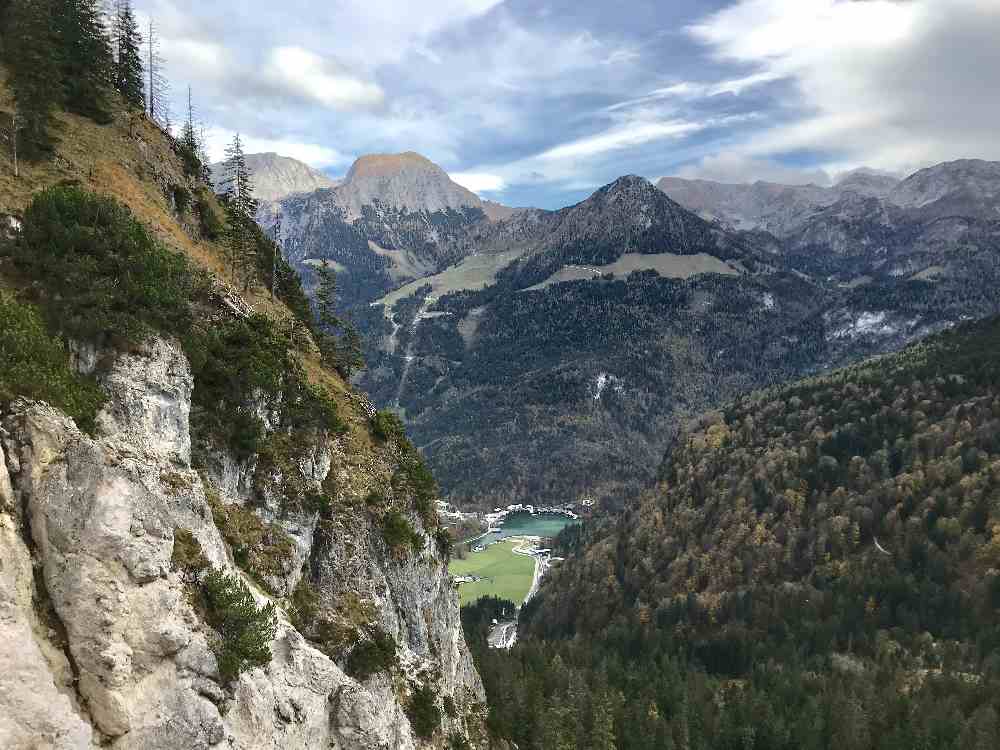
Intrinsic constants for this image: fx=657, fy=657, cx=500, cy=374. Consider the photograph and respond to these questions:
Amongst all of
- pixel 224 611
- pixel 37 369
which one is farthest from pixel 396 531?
pixel 37 369

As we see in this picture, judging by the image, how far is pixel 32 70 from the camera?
59.3 meters

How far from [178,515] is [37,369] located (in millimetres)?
8300

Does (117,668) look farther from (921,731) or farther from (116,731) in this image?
(921,731)

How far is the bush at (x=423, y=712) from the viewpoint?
46.7m

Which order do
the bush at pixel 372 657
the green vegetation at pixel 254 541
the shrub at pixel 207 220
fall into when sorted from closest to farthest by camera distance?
the green vegetation at pixel 254 541 → the bush at pixel 372 657 → the shrub at pixel 207 220

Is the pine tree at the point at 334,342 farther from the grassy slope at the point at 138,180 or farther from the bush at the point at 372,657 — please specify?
the bush at the point at 372,657

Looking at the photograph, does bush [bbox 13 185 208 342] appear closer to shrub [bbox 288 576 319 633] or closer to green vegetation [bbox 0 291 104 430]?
green vegetation [bbox 0 291 104 430]

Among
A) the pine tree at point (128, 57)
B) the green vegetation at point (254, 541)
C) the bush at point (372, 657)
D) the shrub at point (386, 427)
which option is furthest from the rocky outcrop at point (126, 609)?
the pine tree at point (128, 57)

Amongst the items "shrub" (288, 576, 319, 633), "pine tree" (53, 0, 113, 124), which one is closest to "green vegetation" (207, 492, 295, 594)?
"shrub" (288, 576, 319, 633)

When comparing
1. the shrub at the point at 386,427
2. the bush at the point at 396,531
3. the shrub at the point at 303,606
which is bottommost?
the shrub at the point at 303,606

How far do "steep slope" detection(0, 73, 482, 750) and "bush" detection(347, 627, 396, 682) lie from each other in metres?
0.20

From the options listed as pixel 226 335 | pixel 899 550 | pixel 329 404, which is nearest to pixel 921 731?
pixel 899 550

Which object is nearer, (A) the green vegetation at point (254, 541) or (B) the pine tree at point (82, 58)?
(A) the green vegetation at point (254, 541)

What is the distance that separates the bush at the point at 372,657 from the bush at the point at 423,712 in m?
3.44
